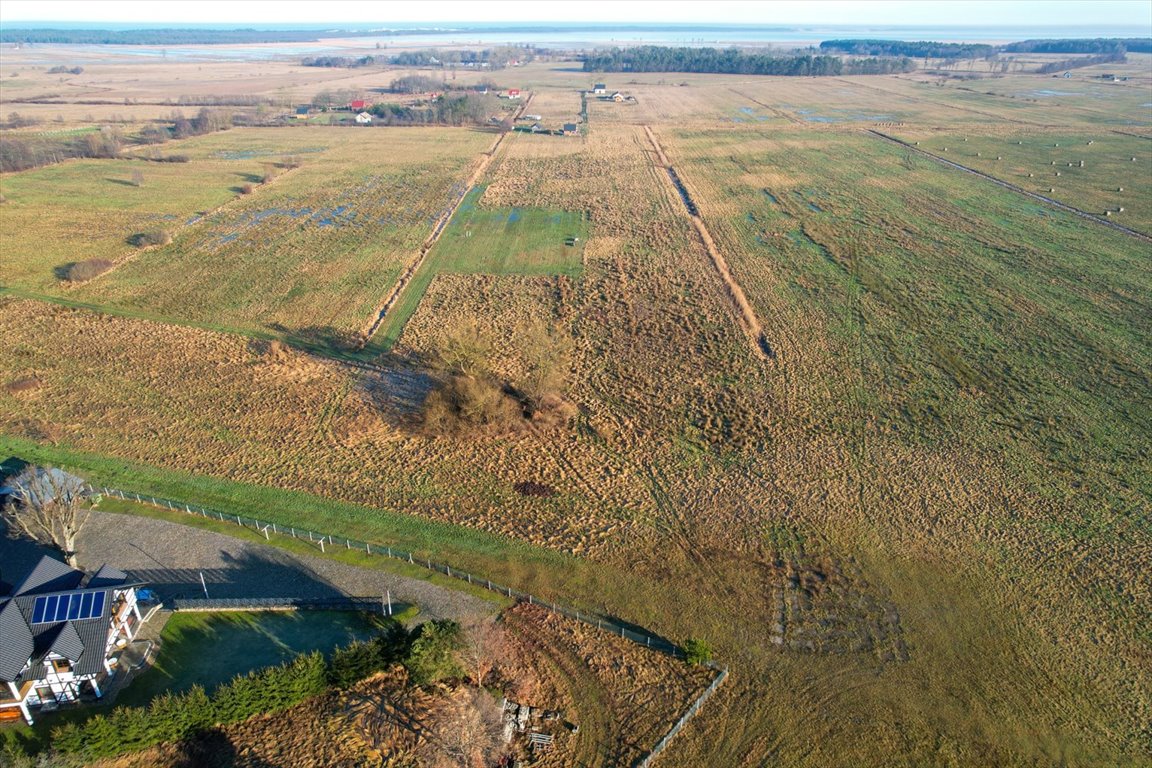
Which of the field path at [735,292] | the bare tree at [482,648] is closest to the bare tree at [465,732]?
the bare tree at [482,648]

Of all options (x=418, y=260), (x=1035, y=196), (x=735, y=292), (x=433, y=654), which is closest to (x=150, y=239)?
(x=418, y=260)

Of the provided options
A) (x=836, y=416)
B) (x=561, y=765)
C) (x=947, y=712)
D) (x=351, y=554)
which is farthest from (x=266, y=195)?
(x=947, y=712)

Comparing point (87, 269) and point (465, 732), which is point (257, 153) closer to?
point (87, 269)

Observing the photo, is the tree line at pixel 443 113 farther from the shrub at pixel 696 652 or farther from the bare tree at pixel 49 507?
the shrub at pixel 696 652

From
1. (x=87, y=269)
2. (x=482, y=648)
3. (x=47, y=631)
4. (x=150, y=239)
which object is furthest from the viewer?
(x=150, y=239)

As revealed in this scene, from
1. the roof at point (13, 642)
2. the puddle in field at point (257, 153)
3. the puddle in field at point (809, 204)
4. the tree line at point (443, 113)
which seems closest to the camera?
the roof at point (13, 642)

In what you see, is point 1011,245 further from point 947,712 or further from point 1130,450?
point 947,712
